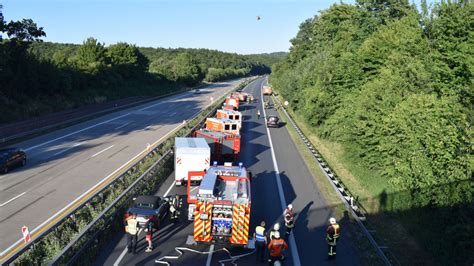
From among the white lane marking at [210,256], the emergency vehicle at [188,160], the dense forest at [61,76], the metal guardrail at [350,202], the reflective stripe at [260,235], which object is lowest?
the white lane marking at [210,256]

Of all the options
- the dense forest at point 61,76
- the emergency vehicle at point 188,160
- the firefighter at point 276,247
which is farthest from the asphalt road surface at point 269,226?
the dense forest at point 61,76

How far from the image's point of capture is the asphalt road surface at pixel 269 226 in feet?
46.6

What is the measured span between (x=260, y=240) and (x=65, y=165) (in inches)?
726

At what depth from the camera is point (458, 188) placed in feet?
52.2

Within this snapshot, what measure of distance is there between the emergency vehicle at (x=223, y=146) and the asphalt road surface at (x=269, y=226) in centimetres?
141

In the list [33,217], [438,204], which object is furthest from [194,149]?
[438,204]

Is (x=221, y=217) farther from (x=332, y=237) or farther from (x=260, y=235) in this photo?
(x=332, y=237)

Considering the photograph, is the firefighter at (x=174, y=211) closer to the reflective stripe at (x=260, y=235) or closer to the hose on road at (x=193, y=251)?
the hose on road at (x=193, y=251)

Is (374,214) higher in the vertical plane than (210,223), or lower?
lower

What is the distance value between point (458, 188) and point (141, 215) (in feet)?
41.8

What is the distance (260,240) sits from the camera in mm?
13852

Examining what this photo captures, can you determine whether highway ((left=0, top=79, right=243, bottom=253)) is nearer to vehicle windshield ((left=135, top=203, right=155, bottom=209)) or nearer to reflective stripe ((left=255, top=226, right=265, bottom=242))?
vehicle windshield ((left=135, top=203, right=155, bottom=209))

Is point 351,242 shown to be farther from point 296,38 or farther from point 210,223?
point 296,38

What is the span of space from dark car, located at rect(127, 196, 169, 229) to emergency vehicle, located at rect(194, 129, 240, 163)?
35.9ft
